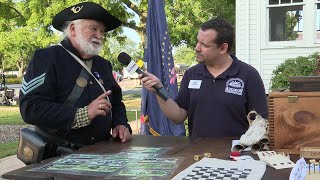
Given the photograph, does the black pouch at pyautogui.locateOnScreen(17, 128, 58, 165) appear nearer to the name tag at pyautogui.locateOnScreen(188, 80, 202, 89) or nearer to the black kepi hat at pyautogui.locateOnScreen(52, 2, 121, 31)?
the black kepi hat at pyautogui.locateOnScreen(52, 2, 121, 31)

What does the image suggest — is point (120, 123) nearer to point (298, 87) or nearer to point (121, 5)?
point (298, 87)

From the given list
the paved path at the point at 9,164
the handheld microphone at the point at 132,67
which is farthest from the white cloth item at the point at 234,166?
the paved path at the point at 9,164

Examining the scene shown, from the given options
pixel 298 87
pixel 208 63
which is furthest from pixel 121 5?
pixel 298 87

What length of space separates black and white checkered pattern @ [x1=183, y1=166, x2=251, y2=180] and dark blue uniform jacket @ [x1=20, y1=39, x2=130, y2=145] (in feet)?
3.18

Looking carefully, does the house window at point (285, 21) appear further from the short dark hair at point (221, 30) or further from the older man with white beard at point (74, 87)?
the older man with white beard at point (74, 87)

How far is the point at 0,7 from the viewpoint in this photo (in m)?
19.2

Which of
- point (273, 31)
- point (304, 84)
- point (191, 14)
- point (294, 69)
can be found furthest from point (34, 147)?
point (191, 14)

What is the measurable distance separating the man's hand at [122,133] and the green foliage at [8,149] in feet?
18.9

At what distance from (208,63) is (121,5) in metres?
14.1

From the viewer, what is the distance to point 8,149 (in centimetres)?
883

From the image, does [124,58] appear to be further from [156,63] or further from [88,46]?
[156,63]

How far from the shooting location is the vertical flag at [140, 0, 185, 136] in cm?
525

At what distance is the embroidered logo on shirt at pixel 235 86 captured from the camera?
3.04 meters

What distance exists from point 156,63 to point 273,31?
5.15 metres
